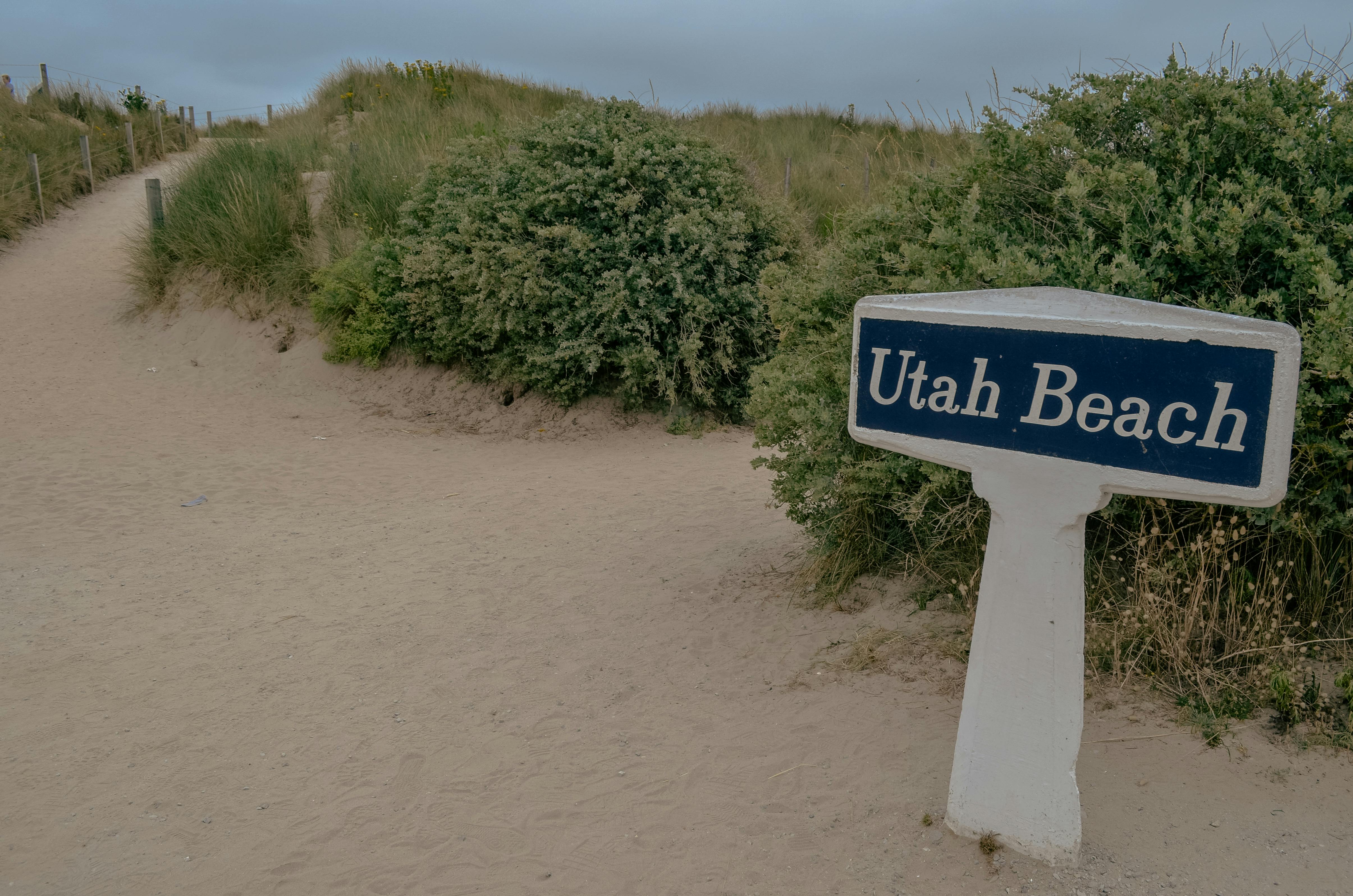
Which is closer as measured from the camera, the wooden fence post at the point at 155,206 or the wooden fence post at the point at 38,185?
the wooden fence post at the point at 155,206

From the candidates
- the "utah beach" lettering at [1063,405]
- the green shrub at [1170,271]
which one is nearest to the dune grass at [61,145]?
the green shrub at [1170,271]

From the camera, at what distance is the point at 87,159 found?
61.9ft

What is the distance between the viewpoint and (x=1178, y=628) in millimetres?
3486

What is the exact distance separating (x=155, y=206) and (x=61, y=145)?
25.4ft

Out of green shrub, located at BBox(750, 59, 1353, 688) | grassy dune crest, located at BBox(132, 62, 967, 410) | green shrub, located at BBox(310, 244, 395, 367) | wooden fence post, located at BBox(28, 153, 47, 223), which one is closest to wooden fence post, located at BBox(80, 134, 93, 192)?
wooden fence post, located at BBox(28, 153, 47, 223)

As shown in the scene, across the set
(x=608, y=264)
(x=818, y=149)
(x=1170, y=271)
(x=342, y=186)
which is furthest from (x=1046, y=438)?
(x=818, y=149)

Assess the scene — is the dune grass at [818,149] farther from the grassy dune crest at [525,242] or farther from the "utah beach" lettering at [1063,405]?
the "utah beach" lettering at [1063,405]

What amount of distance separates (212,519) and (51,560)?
1130 millimetres

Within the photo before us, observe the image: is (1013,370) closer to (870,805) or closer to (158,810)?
(870,805)

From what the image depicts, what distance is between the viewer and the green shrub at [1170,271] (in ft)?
11.2

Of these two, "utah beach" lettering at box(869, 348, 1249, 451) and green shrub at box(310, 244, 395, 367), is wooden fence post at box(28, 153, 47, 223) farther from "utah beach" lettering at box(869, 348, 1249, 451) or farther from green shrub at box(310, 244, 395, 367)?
"utah beach" lettering at box(869, 348, 1249, 451)

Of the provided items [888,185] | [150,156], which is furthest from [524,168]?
[150,156]

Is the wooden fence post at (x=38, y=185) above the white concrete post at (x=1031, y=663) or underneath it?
above

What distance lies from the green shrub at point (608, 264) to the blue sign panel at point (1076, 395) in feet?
21.6
